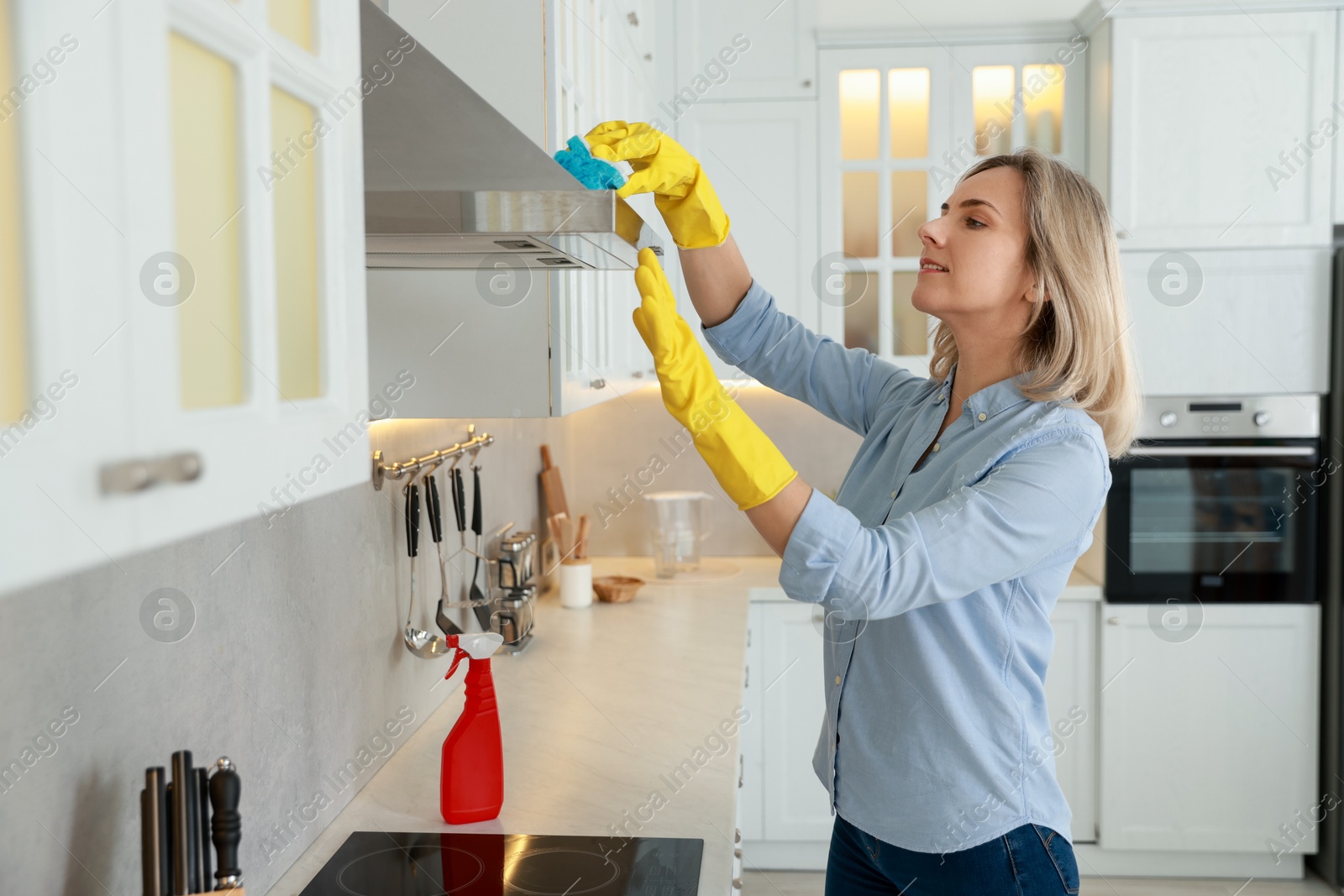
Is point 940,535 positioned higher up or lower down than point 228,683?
higher up

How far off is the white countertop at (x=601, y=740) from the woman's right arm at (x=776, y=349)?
0.54 m

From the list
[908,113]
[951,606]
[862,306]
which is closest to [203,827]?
[951,606]

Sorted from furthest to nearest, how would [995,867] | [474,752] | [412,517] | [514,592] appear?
[514,592], [412,517], [474,752], [995,867]

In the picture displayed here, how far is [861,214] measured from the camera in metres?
2.82

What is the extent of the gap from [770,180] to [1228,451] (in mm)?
1387

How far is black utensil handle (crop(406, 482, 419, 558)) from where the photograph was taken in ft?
5.30

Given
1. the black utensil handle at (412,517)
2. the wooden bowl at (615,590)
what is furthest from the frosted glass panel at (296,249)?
the wooden bowl at (615,590)

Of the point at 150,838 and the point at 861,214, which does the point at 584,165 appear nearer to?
the point at 150,838

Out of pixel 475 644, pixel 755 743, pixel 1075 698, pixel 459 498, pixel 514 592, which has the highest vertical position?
pixel 459 498

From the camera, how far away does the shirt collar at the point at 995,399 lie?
3.93 feet

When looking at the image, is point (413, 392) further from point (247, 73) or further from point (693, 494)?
point (693, 494)

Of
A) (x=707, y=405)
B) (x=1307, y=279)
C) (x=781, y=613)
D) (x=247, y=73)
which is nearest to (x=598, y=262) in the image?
(x=707, y=405)

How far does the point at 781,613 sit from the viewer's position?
2709 millimetres

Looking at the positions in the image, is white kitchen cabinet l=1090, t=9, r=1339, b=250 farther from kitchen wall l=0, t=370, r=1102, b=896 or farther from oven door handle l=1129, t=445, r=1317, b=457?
kitchen wall l=0, t=370, r=1102, b=896
